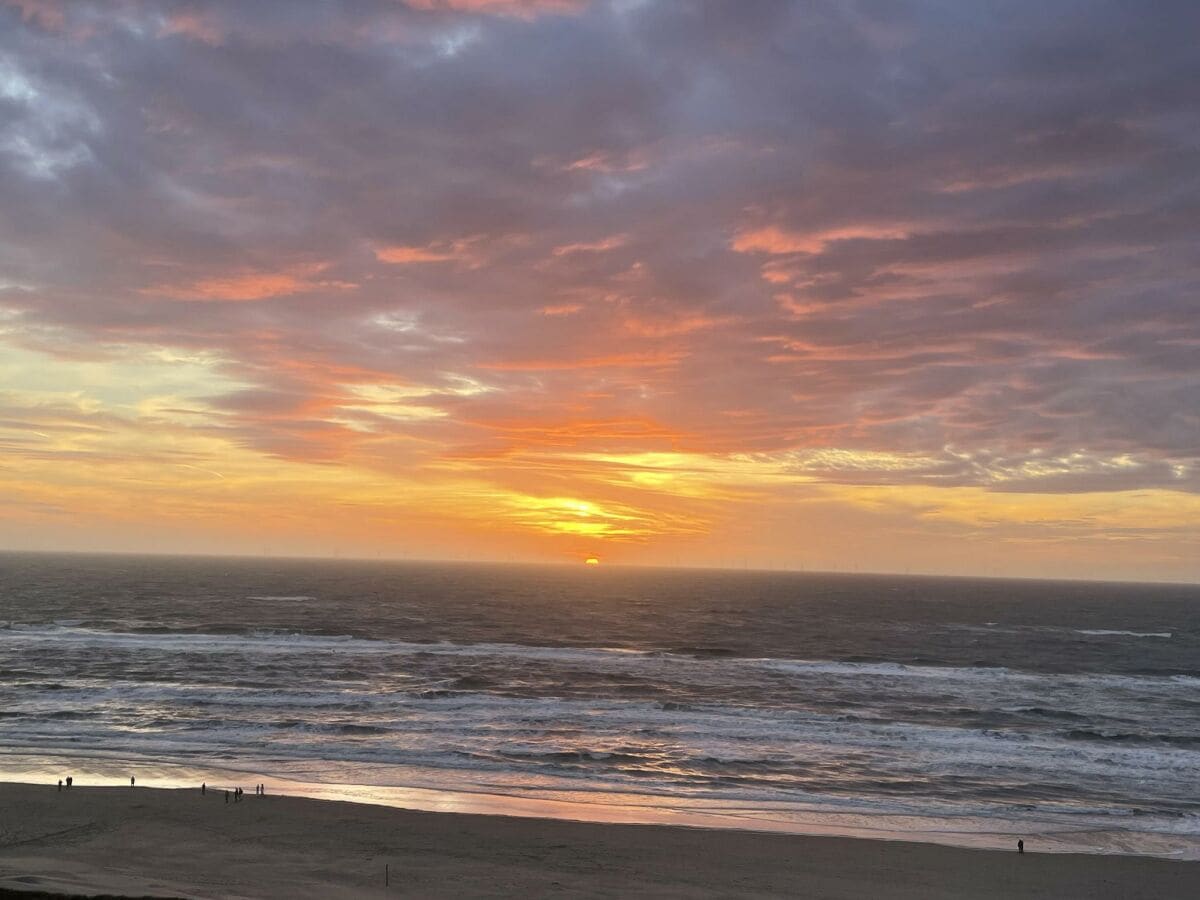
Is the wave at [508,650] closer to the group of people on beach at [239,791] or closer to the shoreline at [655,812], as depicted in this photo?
the shoreline at [655,812]

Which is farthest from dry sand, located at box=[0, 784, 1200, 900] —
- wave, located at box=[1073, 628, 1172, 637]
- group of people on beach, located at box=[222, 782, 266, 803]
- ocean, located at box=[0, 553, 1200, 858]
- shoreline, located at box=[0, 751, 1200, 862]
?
wave, located at box=[1073, 628, 1172, 637]

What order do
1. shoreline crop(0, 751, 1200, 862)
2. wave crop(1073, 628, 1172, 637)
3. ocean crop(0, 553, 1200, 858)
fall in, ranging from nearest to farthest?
1. shoreline crop(0, 751, 1200, 862)
2. ocean crop(0, 553, 1200, 858)
3. wave crop(1073, 628, 1172, 637)

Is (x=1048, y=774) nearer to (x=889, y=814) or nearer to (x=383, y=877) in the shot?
(x=889, y=814)

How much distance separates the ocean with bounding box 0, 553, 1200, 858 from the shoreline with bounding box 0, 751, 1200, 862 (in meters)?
0.14

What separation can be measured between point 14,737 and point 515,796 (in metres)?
23.3

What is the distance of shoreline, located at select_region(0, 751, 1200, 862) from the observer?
2597 centimetres

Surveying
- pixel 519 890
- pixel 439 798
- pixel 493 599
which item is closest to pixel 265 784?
pixel 439 798

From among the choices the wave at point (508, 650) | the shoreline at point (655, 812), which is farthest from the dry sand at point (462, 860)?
the wave at point (508, 650)

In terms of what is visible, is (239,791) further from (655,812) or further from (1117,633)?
(1117,633)

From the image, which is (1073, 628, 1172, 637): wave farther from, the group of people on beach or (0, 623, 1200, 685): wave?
the group of people on beach

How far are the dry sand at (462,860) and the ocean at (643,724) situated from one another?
2.02 meters

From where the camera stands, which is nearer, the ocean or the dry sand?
the dry sand

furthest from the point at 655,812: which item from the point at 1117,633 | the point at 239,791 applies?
the point at 1117,633

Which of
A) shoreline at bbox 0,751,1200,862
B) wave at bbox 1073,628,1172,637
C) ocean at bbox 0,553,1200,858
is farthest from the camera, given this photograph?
wave at bbox 1073,628,1172,637
